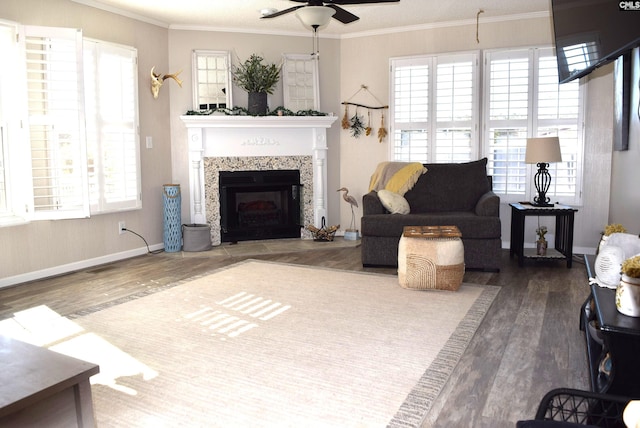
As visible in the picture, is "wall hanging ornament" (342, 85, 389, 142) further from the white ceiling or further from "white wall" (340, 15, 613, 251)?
the white ceiling

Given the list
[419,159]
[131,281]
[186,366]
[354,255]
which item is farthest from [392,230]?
[186,366]

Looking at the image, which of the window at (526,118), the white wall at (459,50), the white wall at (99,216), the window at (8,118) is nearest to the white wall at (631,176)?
the white wall at (459,50)

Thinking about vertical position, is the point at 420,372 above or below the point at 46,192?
below

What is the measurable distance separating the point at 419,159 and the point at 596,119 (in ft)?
6.17

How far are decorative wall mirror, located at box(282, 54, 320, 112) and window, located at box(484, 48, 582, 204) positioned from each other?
2.01 meters

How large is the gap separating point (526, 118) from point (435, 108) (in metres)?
0.99

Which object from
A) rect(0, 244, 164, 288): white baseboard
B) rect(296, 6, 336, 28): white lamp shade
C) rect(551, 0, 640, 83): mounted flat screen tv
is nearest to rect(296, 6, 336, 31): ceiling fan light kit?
rect(296, 6, 336, 28): white lamp shade

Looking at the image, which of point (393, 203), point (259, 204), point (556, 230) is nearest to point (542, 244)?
point (556, 230)

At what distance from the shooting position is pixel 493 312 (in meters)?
3.64

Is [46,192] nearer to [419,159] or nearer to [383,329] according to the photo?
[383,329]

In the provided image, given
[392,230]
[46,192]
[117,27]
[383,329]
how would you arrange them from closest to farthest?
[383,329], [46,192], [392,230], [117,27]

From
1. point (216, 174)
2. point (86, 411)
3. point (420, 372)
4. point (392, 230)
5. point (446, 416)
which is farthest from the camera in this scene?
point (216, 174)

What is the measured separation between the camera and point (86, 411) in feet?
5.48

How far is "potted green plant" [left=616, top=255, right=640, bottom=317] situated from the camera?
1907 mm
